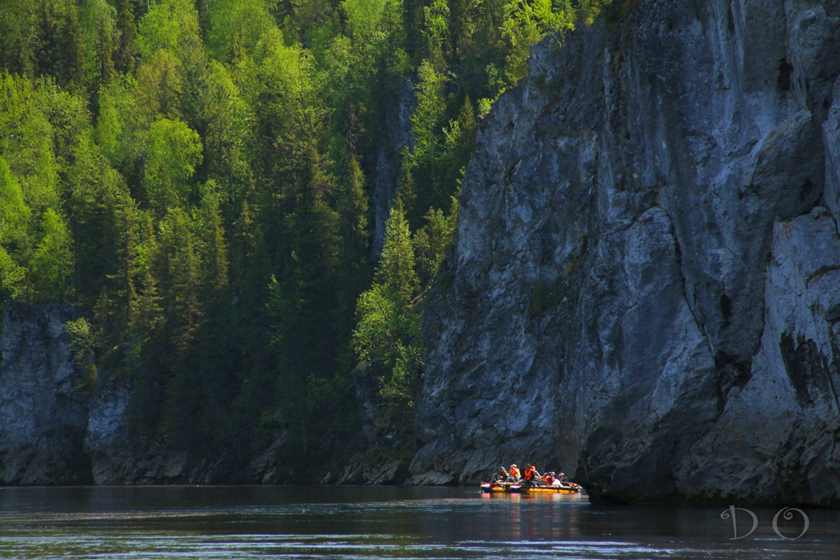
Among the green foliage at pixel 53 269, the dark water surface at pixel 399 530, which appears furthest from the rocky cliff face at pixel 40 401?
the dark water surface at pixel 399 530

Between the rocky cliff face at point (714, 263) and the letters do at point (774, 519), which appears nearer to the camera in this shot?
the letters do at point (774, 519)

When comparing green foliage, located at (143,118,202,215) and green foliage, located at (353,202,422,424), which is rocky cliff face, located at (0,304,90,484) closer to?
green foliage, located at (143,118,202,215)

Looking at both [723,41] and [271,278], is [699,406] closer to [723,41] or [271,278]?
[723,41]

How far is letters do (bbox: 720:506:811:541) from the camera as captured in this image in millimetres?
48372

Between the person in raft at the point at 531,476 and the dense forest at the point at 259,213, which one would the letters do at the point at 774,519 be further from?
the dense forest at the point at 259,213

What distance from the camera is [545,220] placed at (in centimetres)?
10081

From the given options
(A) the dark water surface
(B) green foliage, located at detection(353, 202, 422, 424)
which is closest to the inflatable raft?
(A) the dark water surface

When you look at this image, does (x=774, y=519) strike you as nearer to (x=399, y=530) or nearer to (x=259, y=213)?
(x=399, y=530)

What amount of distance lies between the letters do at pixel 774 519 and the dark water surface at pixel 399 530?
22 cm

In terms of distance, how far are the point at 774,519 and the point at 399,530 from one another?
436 inches

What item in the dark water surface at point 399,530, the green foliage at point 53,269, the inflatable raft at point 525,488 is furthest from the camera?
the green foliage at point 53,269

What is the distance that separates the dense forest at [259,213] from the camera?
394ft

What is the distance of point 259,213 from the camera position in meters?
134

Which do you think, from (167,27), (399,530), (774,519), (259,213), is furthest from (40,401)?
(774,519)
